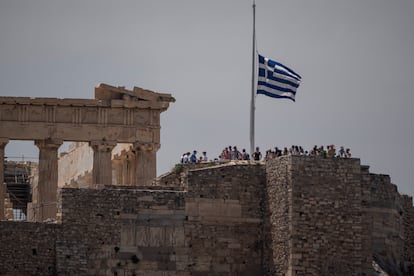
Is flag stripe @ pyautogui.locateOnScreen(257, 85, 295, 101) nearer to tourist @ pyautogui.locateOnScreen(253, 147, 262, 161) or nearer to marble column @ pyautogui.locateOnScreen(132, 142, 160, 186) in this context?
tourist @ pyautogui.locateOnScreen(253, 147, 262, 161)

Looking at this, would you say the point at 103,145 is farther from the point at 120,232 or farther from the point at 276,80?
the point at 120,232

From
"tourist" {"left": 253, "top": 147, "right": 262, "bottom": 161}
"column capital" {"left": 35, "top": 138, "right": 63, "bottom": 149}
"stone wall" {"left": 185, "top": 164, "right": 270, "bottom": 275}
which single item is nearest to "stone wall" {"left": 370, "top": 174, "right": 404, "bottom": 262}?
"stone wall" {"left": 185, "top": 164, "right": 270, "bottom": 275}

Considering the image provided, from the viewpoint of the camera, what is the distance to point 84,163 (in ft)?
362

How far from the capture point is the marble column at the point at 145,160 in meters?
102

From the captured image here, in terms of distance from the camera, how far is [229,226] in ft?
272

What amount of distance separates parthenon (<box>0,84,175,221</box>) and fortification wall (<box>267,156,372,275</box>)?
21285mm

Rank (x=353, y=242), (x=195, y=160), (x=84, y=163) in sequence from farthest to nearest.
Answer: (x=84, y=163), (x=195, y=160), (x=353, y=242)

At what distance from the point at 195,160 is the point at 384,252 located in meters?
10.1

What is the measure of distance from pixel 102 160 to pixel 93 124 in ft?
5.93

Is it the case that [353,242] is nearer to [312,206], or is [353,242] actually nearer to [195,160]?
[312,206]

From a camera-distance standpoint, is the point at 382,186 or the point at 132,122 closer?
the point at 382,186

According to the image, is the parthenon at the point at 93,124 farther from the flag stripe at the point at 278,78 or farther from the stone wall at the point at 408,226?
the stone wall at the point at 408,226

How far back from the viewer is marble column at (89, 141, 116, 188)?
101438mm

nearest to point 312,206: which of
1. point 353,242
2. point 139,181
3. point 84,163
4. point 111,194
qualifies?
point 353,242
